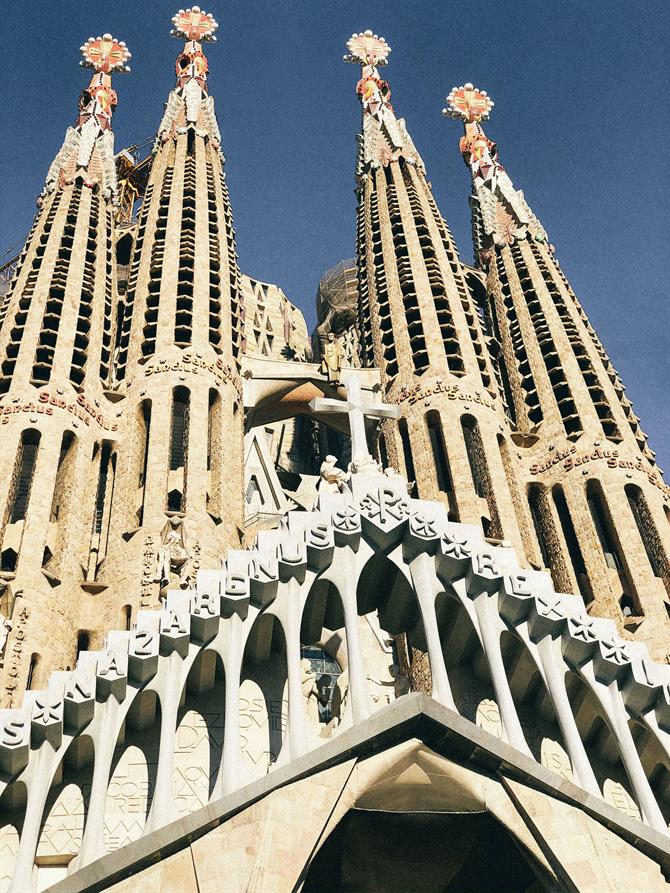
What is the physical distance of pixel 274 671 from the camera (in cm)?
1478

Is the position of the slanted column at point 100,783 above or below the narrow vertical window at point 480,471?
below

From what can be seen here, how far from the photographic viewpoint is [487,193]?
35594 millimetres

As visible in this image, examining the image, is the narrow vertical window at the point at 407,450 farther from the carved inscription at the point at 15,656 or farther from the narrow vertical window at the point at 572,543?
the carved inscription at the point at 15,656

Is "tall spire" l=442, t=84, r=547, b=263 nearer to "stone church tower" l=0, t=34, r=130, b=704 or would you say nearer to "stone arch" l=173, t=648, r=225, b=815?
"stone church tower" l=0, t=34, r=130, b=704

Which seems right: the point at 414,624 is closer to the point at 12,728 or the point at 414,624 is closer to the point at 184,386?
the point at 12,728

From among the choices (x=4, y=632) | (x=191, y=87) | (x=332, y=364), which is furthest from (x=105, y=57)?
(x=4, y=632)

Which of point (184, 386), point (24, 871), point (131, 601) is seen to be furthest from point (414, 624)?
point (184, 386)

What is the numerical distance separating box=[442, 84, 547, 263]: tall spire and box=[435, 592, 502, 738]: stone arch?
20.5 m

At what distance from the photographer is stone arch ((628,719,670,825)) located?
14.3 metres

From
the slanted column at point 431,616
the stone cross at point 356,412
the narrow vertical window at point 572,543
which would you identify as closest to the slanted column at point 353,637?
the slanted column at point 431,616

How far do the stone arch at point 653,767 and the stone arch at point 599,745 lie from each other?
27 centimetres

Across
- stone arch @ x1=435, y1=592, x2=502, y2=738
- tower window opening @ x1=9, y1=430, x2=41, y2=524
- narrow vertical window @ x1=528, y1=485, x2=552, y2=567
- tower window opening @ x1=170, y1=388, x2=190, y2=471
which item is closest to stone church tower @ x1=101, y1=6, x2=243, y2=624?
tower window opening @ x1=170, y1=388, x2=190, y2=471

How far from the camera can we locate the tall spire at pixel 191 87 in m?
36.1

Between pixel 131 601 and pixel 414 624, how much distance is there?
7059 mm
